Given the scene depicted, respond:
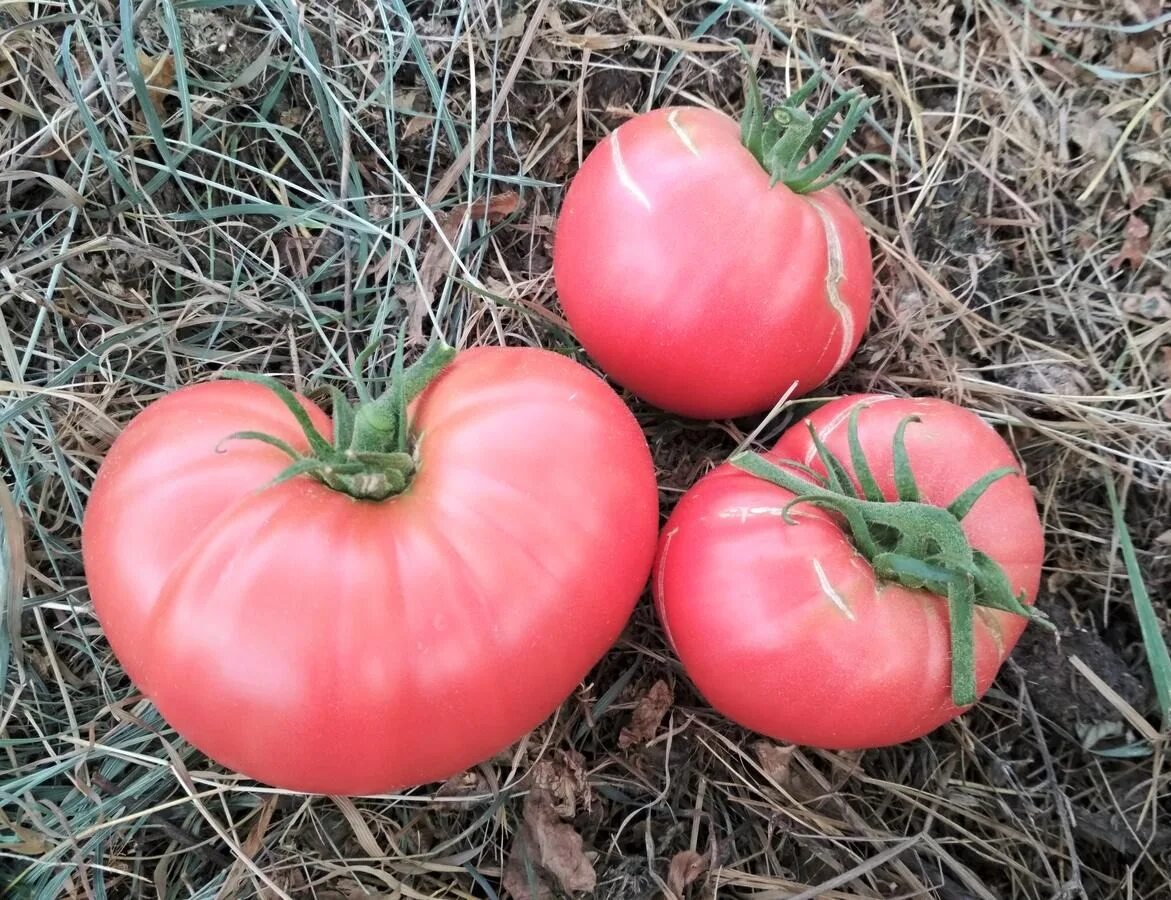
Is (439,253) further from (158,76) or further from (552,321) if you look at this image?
(158,76)

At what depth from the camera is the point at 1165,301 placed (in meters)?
1.91

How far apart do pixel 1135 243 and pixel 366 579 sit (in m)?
1.84

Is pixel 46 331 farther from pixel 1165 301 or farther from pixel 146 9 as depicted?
pixel 1165 301

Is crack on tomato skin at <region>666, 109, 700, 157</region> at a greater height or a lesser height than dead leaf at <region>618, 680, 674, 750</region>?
A: greater

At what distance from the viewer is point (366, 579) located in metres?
1.14

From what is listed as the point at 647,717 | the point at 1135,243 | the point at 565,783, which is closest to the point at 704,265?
the point at 647,717

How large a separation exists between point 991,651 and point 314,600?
1048 mm

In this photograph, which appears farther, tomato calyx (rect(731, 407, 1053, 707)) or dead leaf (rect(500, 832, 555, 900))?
dead leaf (rect(500, 832, 555, 900))

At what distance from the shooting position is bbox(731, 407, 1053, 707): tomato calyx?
1.21m

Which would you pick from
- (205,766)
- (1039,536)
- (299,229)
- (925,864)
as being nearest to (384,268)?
(299,229)

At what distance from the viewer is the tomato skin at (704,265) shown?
1455 mm

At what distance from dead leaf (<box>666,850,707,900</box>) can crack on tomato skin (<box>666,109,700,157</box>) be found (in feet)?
4.35

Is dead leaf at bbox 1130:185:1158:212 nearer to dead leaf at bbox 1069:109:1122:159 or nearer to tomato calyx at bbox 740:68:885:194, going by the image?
dead leaf at bbox 1069:109:1122:159

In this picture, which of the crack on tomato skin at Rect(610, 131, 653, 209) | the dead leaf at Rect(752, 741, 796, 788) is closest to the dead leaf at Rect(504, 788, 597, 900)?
the dead leaf at Rect(752, 741, 796, 788)
